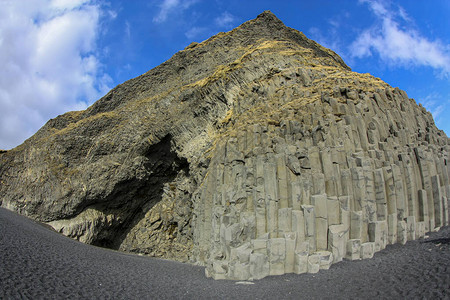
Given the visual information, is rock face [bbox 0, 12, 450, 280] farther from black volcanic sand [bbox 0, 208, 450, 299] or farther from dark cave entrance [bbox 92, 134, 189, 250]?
black volcanic sand [bbox 0, 208, 450, 299]

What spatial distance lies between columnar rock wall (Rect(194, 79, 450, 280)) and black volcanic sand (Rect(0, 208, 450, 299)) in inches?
20.8

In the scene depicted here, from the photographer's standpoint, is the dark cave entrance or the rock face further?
the dark cave entrance

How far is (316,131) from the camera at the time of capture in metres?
10.9

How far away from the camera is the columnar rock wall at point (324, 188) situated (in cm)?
891

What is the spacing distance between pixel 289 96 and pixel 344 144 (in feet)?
14.3

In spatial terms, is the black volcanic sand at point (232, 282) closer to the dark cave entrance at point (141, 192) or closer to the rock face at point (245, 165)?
the rock face at point (245, 165)

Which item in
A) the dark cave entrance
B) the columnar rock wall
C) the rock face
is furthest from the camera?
the dark cave entrance

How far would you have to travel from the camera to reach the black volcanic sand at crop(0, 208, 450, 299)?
6.29 meters

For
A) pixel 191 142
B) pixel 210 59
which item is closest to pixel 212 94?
pixel 191 142

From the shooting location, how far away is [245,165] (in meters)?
11.4

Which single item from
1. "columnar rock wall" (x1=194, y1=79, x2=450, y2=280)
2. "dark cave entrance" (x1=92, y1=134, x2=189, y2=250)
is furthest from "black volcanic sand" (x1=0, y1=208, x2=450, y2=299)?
"dark cave entrance" (x1=92, y1=134, x2=189, y2=250)

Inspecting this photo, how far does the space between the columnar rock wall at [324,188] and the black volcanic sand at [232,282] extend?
1.73 ft

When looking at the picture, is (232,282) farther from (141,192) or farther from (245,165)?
(141,192)

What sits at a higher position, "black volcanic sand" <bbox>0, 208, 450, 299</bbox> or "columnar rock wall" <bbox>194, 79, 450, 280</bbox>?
"columnar rock wall" <bbox>194, 79, 450, 280</bbox>
